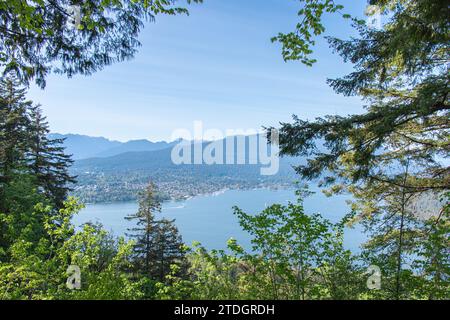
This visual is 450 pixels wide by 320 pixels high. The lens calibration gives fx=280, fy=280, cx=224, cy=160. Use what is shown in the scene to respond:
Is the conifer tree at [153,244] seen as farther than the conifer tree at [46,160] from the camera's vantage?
Yes

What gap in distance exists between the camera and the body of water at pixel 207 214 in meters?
35.3

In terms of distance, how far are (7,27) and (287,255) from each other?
12.4 ft

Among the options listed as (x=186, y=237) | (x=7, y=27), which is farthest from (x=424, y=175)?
(x=186, y=237)

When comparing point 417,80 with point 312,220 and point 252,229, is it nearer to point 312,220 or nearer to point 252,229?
point 312,220

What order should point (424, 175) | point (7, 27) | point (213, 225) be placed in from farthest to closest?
point (213, 225) < point (424, 175) < point (7, 27)

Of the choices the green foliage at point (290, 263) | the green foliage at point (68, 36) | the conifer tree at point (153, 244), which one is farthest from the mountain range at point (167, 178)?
the green foliage at point (68, 36)

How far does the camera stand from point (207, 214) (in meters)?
60.4

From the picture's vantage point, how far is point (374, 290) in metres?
3.39

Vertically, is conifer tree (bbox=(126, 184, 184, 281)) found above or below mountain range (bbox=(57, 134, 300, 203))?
below

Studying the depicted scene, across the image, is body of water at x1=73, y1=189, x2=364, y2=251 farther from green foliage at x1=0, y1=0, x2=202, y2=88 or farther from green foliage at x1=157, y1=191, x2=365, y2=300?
green foliage at x1=0, y1=0, x2=202, y2=88

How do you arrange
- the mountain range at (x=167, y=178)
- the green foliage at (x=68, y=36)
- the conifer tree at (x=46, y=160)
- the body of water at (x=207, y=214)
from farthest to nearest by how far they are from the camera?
the mountain range at (x=167, y=178), the body of water at (x=207, y=214), the conifer tree at (x=46, y=160), the green foliage at (x=68, y=36)

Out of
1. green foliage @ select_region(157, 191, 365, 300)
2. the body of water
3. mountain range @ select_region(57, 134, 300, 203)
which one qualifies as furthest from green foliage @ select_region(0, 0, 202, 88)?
mountain range @ select_region(57, 134, 300, 203)

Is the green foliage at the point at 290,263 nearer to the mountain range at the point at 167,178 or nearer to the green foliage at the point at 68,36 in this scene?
the green foliage at the point at 68,36

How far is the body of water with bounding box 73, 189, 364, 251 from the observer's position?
3529cm
